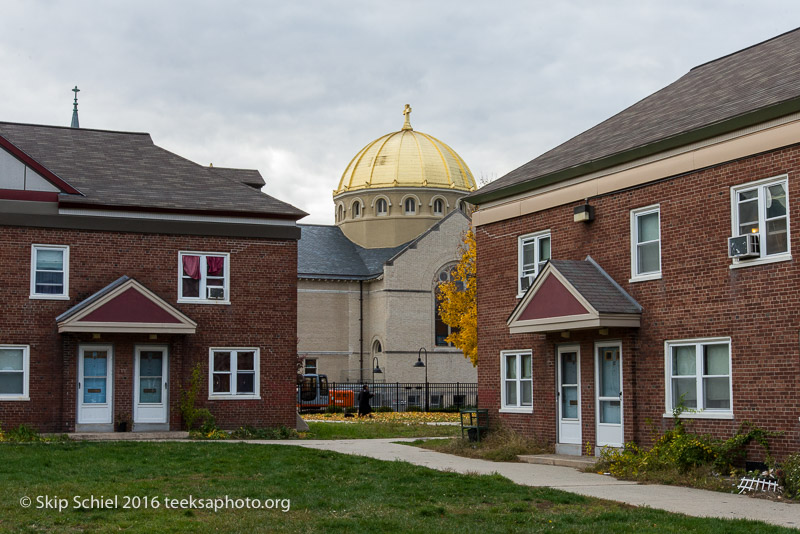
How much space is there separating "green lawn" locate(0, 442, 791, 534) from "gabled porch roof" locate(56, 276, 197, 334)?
5.40 metres

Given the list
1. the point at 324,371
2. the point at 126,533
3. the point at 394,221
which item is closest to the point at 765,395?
the point at 126,533

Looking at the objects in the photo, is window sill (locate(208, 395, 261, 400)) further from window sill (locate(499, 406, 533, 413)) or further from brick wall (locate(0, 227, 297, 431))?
window sill (locate(499, 406, 533, 413))

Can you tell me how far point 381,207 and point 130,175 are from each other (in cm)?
4176

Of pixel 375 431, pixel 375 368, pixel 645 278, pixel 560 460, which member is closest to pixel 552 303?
pixel 645 278

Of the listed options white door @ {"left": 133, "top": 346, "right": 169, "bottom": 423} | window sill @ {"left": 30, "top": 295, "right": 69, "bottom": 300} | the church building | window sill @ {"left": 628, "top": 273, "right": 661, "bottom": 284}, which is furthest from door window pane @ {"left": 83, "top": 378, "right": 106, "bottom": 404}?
the church building

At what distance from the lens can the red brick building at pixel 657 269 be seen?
17.6 metres

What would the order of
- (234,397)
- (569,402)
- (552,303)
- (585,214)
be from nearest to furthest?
1. (552,303)
2. (585,214)
3. (569,402)
4. (234,397)

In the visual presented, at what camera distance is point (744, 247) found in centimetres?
1788

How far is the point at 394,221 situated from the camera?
70.6 metres

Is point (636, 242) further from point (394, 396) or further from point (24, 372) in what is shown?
point (394, 396)

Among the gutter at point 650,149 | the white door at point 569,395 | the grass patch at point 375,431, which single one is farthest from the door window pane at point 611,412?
the grass patch at point 375,431

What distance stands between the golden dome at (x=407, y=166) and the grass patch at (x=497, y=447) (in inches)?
1834

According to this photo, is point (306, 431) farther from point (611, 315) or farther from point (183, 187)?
point (611, 315)

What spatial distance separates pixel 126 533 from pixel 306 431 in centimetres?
1870
